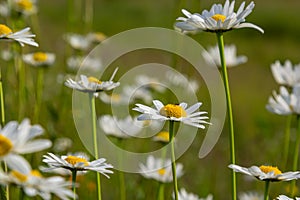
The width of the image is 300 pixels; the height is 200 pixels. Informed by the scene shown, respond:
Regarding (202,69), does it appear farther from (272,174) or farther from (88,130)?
(272,174)

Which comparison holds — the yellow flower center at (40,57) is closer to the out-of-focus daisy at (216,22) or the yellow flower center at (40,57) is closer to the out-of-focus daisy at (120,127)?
the out-of-focus daisy at (120,127)

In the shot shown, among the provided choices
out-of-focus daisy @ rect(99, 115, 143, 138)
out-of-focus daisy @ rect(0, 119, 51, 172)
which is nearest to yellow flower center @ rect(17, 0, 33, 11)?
out-of-focus daisy @ rect(99, 115, 143, 138)

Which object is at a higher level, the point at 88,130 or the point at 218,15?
the point at 218,15

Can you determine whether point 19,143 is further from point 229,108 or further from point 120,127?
point 120,127

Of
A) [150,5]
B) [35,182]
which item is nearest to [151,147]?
[35,182]

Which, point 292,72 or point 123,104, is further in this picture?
point 123,104

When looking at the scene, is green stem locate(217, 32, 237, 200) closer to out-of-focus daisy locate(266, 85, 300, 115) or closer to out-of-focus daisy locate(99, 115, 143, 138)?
out-of-focus daisy locate(266, 85, 300, 115)

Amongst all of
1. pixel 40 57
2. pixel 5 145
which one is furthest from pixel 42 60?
pixel 5 145

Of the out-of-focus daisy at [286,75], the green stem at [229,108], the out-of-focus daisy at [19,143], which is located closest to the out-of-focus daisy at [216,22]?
the green stem at [229,108]
